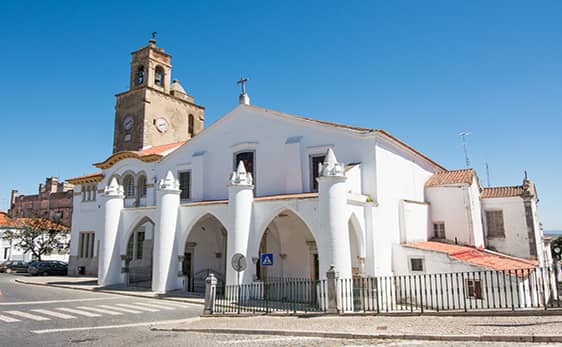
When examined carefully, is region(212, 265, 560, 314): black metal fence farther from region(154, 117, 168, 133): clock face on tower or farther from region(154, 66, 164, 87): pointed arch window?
region(154, 66, 164, 87): pointed arch window

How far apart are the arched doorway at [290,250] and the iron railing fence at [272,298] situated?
0.70 m

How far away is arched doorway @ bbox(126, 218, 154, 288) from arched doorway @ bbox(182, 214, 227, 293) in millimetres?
2739

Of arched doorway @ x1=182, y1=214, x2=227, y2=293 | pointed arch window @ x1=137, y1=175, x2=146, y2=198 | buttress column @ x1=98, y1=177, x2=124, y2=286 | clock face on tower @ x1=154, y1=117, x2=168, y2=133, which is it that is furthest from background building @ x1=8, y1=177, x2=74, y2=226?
arched doorway @ x1=182, y1=214, x2=227, y2=293

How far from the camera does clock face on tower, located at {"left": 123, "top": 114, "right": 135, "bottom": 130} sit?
3669cm

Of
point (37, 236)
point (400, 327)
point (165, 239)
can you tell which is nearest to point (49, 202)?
point (37, 236)

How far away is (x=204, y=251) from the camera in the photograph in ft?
77.1

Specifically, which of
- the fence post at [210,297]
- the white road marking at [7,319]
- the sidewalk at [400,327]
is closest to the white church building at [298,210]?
the fence post at [210,297]

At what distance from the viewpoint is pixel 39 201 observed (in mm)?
64000

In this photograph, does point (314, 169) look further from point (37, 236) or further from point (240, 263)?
point (37, 236)

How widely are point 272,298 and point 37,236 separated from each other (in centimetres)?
3258

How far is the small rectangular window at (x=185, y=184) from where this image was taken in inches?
948

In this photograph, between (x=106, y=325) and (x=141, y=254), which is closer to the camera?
(x=106, y=325)

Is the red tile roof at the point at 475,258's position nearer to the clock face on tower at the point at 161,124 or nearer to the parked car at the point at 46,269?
the clock face on tower at the point at 161,124

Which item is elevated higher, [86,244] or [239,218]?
[239,218]
